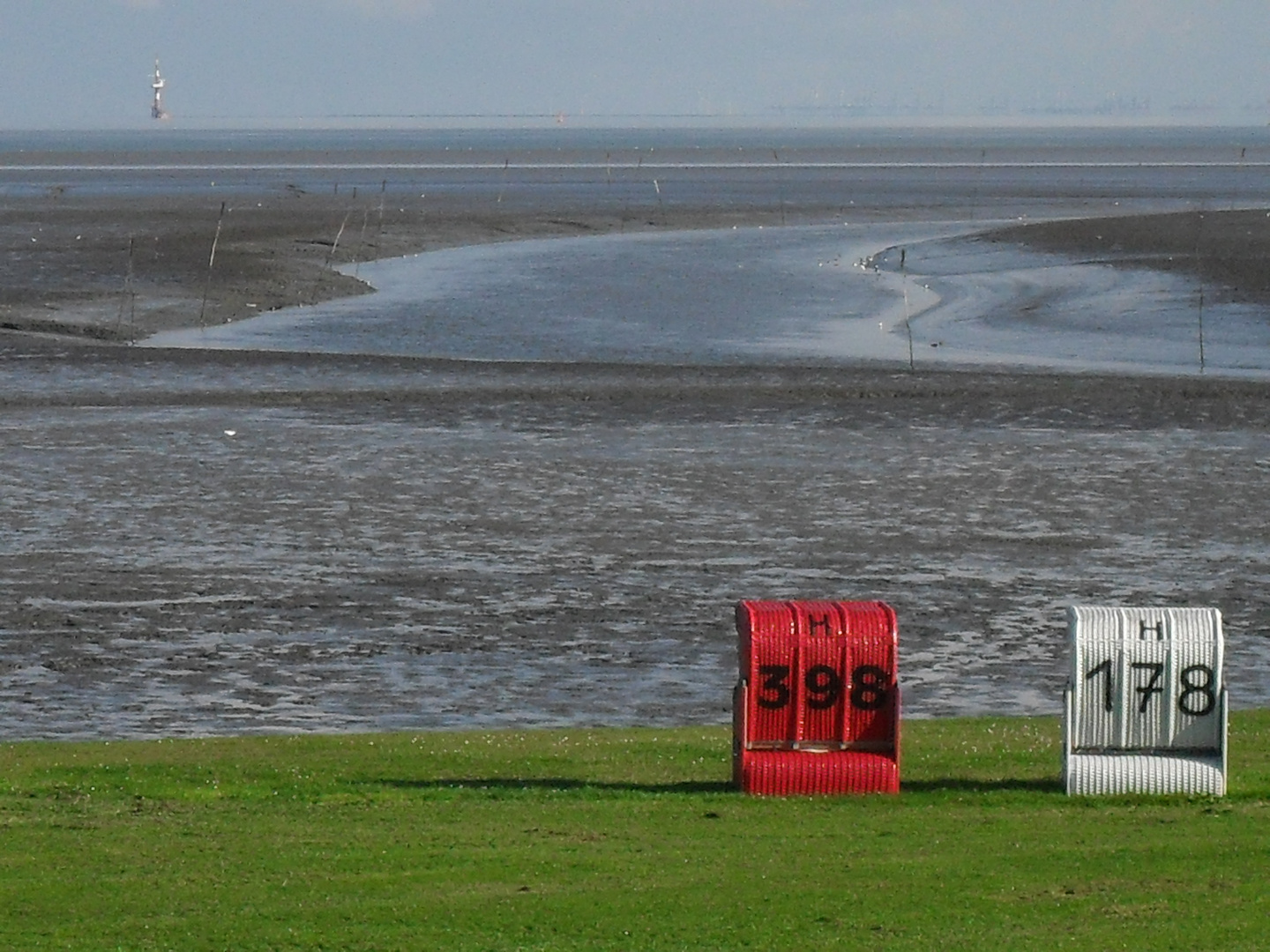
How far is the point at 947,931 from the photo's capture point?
7.98 metres

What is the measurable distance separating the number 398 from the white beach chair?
92 cm

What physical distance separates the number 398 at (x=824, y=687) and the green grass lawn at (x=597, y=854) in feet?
1.56

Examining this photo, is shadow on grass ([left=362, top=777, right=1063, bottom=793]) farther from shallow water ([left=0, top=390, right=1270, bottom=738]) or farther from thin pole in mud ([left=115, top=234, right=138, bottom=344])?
thin pole in mud ([left=115, top=234, right=138, bottom=344])

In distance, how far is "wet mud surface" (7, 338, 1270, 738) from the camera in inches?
601

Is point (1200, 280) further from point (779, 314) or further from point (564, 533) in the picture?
point (564, 533)

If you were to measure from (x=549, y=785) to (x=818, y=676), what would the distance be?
1740mm

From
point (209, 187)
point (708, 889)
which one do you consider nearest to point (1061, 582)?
point (708, 889)

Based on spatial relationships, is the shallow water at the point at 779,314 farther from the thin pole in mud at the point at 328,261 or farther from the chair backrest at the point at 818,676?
the chair backrest at the point at 818,676

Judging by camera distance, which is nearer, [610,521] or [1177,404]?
[610,521]

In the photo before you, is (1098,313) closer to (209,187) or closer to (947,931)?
(947,931)

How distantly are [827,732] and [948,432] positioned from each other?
1720 centimetres

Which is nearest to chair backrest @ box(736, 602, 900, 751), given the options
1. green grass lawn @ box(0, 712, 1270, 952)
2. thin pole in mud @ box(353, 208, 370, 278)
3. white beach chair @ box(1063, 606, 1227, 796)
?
green grass lawn @ box(0, 712, 1270, 952)

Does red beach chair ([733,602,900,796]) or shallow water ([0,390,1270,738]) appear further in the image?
shallow water ([0,390,1270,738])

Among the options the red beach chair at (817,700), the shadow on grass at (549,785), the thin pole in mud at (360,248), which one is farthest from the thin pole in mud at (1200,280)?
the red beach chair at (817,700)
